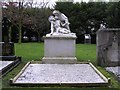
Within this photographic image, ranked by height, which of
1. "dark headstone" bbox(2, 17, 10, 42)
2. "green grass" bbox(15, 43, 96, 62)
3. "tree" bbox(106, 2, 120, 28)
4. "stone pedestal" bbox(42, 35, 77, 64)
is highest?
"tree" bbox(106, 2, 120, 28)

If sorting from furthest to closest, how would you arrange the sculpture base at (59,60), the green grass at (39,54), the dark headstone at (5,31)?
the green grass at (39,54)
the dark headstone at (5,31)
the sculpture base at (59,60)

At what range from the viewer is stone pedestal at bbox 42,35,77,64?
42.8 feet

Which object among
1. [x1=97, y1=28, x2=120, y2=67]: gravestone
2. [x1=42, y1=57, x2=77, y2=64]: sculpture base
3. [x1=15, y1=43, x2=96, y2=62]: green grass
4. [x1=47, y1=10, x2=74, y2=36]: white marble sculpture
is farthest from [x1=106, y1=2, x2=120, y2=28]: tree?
[x1=97, y1=28, x2=120, y2=67]: gravestone

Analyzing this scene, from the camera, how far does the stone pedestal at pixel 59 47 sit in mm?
13055

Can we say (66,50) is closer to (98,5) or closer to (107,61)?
(107,61)

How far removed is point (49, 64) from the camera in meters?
12.6

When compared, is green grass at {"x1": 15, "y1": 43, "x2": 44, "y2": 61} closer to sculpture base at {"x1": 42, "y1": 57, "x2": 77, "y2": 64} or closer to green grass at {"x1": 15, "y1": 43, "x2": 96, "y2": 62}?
green grass at {"x1": 15, "y1": 43, "x2": 96, "y2": 62}

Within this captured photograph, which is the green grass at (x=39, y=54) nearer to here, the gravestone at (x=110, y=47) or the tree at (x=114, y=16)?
the gravestone at (x=110, y=47)

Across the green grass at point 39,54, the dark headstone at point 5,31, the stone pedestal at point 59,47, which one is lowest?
the green grass at point 39,54

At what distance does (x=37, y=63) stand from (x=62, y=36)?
4.93 feet

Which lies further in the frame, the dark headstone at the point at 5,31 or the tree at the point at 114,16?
the tree at the point at 114,16

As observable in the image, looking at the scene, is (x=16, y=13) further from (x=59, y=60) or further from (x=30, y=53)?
(x=59, y=60)

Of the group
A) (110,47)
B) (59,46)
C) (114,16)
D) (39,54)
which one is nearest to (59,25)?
(59,46)

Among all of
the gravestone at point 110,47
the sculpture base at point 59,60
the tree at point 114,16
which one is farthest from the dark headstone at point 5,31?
the tree at point 114,16
